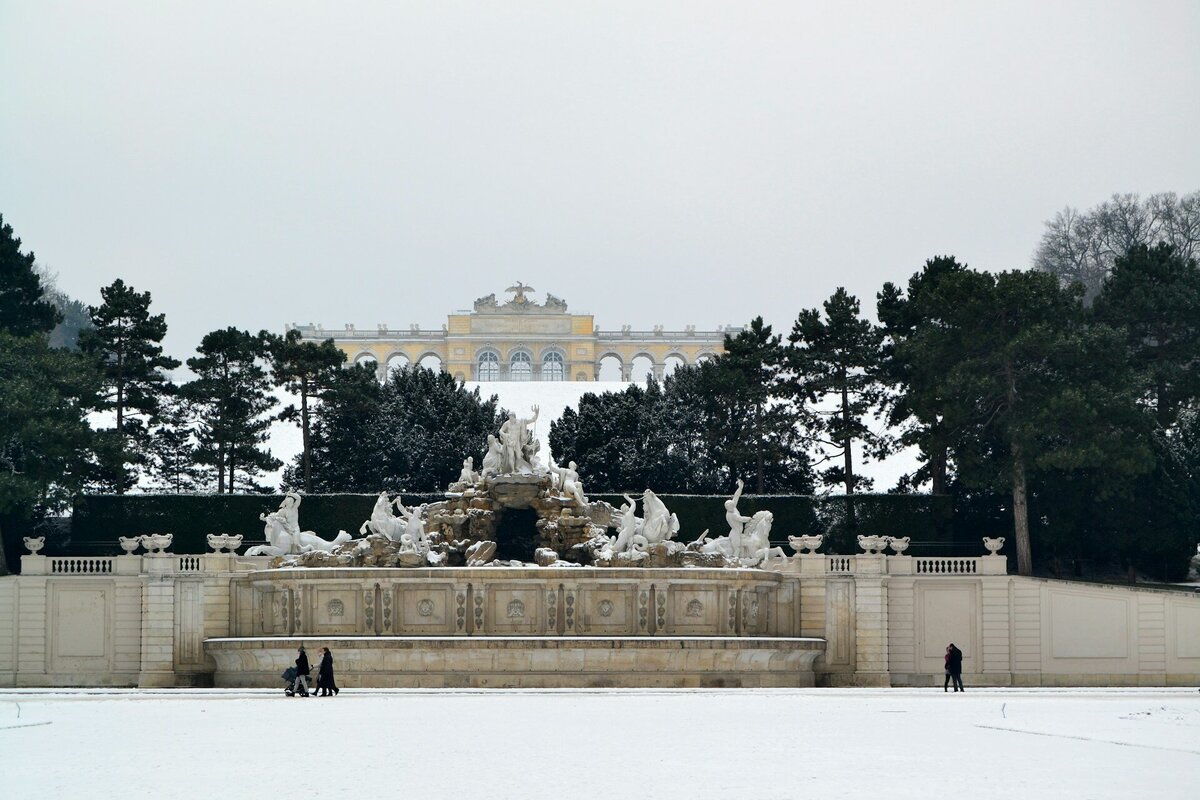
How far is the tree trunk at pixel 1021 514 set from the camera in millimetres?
50250

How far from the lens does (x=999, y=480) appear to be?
50656 mm

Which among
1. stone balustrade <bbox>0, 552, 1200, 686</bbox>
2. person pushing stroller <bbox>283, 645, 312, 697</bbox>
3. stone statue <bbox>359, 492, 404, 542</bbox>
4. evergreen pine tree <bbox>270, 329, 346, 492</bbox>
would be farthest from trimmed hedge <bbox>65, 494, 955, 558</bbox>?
person pushing stroller <bbox>283, 645, 312, 697</bbox>

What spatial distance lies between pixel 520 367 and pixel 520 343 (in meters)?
1.41

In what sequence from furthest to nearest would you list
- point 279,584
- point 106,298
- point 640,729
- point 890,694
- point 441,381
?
point 441,381
point 106,298
point 279,584
point 890,694
point 640,729

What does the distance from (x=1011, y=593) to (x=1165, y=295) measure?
1258cm

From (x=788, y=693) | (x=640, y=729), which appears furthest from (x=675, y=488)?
(x=640, y=729)

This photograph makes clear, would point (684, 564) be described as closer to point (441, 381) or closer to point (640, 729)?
point (640, 729)

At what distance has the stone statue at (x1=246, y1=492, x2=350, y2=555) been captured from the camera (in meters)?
45.8

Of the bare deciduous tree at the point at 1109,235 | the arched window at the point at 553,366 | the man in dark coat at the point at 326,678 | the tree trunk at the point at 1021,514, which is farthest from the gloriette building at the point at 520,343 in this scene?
the man in dark coat at the point at 326,678

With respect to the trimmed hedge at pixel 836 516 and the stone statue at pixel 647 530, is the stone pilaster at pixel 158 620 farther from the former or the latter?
the trimmed hedge at pixel 836 516

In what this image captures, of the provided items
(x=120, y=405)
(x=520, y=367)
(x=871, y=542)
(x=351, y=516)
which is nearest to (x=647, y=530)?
(x=871, y=542)

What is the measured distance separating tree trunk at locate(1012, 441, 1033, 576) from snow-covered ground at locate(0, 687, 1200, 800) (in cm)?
1686

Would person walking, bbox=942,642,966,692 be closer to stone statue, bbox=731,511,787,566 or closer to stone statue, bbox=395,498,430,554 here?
stone statue, bbox=731,511,787,566

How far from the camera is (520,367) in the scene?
104 metres
